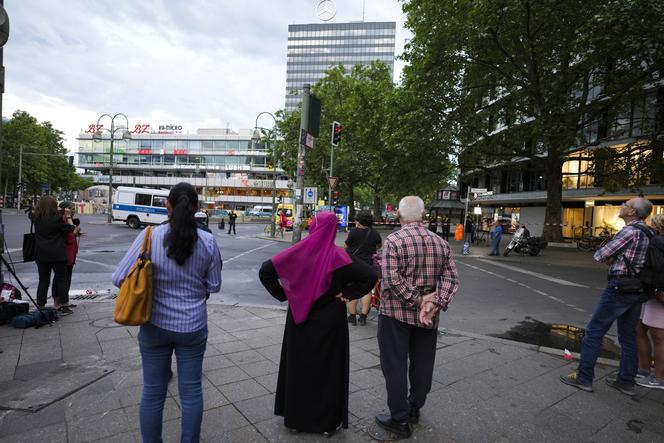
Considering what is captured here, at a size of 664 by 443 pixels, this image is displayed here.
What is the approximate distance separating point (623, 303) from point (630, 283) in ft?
0.71

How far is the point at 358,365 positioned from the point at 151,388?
246cm

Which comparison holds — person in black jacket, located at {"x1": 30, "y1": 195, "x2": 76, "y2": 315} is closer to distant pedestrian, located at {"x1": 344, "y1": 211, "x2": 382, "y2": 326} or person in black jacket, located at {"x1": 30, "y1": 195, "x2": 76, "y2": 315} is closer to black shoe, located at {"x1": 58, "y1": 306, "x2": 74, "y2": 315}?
black shoe, located at {"x1": 58, "y1": 306, "x2": 74, "y2": 315}

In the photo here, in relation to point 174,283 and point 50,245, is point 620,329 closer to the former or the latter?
point 174,283

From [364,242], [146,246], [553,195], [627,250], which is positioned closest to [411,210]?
[146,246]

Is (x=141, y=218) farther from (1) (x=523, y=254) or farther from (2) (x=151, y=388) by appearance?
(2) (x=151, y=388)

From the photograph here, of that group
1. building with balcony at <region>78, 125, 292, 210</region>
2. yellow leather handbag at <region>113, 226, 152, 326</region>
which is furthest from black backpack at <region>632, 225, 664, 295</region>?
building with balcony at <region>78, 125, 292, 210</region>

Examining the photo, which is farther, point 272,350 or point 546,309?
point 546,309

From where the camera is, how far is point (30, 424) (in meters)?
2.89

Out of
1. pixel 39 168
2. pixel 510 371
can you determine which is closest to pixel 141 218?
pixel 510 371

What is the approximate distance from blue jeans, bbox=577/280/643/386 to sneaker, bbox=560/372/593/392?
4 cm

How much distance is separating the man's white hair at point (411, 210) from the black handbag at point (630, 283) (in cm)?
218

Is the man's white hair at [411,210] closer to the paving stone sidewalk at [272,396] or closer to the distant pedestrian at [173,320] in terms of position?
the distant pedestrian at [173,320]

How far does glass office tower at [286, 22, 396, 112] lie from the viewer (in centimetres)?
11906

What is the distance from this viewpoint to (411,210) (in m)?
3.02
